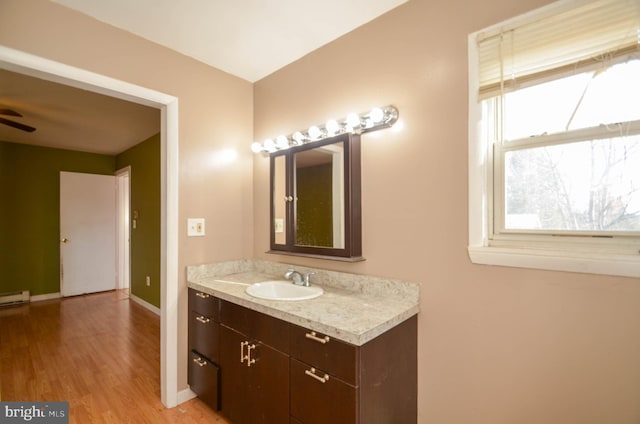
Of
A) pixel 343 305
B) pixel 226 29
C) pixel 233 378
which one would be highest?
pixel 226 29

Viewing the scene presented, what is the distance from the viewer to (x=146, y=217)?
13.2ft

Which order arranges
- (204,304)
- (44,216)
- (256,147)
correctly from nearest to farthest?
(204,304), (256,147), (44,216)

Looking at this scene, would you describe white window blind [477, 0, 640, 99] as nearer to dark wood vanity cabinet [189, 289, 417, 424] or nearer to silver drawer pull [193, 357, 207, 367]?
dark wood vanity cabinet [189, 289, 417, 424]

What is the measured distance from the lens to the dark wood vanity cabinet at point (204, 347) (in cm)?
179

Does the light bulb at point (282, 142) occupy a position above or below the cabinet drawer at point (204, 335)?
above

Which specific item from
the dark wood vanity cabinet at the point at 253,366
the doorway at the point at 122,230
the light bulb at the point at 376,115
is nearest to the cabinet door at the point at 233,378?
the dark wood vanity cabinet at the point at 253,366

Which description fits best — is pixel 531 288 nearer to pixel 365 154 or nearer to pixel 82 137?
pixel 365 154

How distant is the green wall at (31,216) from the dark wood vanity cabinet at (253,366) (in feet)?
14.6

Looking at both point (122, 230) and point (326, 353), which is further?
point (122, 230)

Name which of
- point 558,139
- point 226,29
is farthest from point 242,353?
point 226,29

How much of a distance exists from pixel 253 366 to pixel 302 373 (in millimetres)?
384

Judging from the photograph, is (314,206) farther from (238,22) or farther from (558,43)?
(558,43)

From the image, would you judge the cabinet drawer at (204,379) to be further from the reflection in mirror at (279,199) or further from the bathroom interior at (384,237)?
the reflection in mirror at (279,199)

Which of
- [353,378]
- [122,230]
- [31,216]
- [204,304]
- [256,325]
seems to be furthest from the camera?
[122,230]
